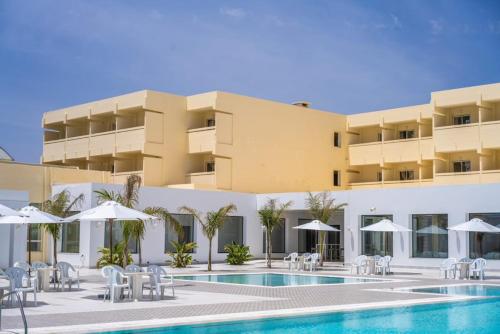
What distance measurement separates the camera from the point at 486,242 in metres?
30.0

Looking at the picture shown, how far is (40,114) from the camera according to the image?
50.3 metres

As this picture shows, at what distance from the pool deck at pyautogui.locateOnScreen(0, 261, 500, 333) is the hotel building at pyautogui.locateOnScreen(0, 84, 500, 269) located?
23.0 ft

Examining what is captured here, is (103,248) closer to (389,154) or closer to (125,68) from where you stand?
(389,154)

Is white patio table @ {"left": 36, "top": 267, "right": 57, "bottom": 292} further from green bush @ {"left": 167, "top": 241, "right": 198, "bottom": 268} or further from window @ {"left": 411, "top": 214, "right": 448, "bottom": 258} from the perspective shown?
window @ {"left": 411, "top": 214, "right": 448, "bottom": 258}

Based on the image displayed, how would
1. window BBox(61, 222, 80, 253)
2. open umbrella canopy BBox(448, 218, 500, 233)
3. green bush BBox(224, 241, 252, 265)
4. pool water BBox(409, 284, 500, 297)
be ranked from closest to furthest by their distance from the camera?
pool water BBox(409, 284, 500, 297)
open umbrella canopy BBox(448, 218, 500, 233)
window BBox(61, 222, 80, 253)
green bush BBox(224, 241, 252, 265)

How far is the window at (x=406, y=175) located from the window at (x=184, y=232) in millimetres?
16948

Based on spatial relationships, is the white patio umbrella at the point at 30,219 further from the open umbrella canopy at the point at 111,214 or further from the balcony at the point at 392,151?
the balcony at the point at 392,151

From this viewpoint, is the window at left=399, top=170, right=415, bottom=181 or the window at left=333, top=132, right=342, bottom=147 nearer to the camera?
the window at left=399, top=170, right=415, bottom=181

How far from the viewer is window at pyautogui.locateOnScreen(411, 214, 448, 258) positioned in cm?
3120

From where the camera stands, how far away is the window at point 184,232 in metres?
34.8

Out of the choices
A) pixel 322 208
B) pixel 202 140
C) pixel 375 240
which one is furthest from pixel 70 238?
pixel 375 240

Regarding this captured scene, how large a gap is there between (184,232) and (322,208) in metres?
6.91

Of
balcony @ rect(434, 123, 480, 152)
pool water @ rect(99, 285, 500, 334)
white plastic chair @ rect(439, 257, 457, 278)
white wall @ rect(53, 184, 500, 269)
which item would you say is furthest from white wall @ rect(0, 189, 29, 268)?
balcony @ rect(434, 123, 480, 152)

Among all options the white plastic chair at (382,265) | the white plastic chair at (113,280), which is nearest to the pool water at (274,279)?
the white plastic chair at (382,265)
